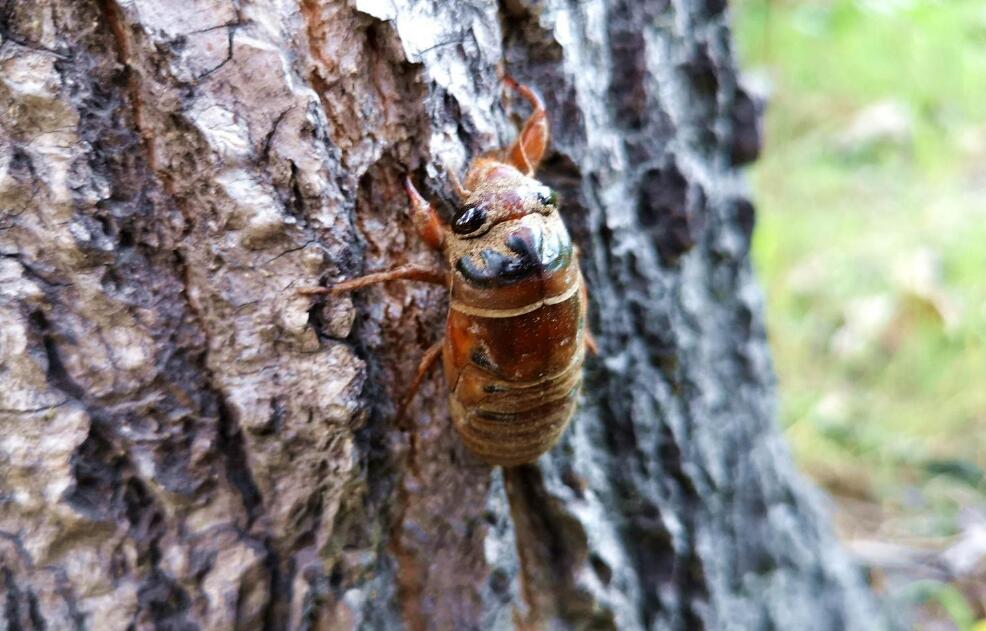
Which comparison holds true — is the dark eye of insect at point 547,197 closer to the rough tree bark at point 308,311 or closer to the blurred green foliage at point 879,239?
the rough tree bark at point 308,311

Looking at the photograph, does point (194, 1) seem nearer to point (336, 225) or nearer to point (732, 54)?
point (336, 225)

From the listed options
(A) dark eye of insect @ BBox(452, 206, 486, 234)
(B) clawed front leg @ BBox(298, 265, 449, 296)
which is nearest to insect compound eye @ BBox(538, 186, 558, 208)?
(A) dark eye of insect @ BBox(452, 206, 486, 234)

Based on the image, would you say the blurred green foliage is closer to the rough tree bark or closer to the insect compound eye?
the rough tree bark

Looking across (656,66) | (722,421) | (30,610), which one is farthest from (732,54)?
(30,610)

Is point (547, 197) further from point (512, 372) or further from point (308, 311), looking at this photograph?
point (308, 311)

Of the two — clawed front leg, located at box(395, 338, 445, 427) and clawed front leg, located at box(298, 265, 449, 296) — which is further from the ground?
clawed front leg, located at box(298, 265, 449, 296)

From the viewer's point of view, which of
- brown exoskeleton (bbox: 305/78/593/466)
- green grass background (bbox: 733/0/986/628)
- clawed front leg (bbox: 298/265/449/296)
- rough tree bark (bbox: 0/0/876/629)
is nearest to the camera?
rough tree bark (bbox: 0/0/876/629)

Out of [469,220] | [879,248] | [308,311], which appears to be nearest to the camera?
[308,311]

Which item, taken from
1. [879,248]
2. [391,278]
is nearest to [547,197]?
[391,278]
